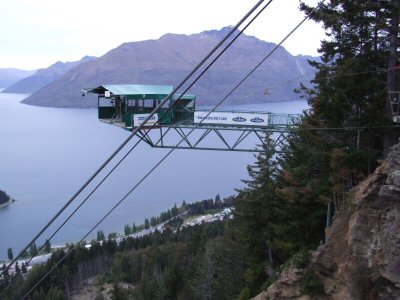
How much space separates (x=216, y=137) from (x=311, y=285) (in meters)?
92.8

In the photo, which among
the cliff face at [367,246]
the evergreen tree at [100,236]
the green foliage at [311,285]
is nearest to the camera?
the cliff face at [367,246]

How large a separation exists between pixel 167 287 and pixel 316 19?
104ft

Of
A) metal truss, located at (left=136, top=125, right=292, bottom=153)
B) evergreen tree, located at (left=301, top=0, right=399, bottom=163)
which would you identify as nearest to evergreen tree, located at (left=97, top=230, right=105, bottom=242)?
metal truss, located at (left=136, top=125, right=292, bottom=153)

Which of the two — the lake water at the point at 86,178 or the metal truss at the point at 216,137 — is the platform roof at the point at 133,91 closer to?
the metal truss at the point at 216,137

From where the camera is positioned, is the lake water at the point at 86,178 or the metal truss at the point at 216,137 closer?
the metal truss at the point at 216,137

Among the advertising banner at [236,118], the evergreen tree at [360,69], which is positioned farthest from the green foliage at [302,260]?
the advertising banner at [236,118]

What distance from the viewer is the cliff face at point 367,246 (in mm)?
6266

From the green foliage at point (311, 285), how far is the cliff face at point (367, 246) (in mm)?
50

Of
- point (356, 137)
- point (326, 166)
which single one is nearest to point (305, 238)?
point (326, 166)

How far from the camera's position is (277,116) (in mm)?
14641

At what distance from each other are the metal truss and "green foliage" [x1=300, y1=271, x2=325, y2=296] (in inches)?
132

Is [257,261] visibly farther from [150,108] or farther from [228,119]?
[150,108]

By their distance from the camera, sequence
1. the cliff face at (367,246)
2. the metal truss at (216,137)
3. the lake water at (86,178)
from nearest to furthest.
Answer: the cliff face at (367,246) < the metal truss at (216,137) < the lake water at (86,178)

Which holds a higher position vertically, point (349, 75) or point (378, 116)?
point (349, 75)
